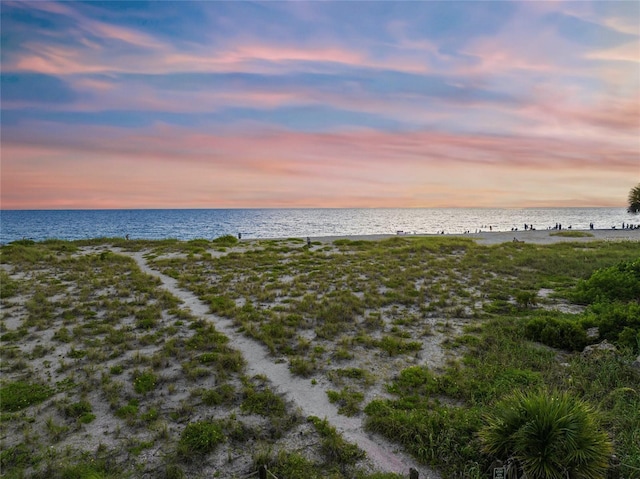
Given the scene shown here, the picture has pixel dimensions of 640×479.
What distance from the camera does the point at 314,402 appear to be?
32.1 feet

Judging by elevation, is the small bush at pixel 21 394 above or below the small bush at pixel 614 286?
below

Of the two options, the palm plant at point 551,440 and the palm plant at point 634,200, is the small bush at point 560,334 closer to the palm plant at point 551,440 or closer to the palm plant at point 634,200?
the palm plant at point 551,440

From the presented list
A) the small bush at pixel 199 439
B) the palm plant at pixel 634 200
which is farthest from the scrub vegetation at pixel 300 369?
the palm plant at pixel 634 200

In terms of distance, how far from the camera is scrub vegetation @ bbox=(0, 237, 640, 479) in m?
7.65

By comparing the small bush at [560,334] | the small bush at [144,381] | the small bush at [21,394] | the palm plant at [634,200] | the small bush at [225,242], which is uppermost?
the palm plant at [634,200]

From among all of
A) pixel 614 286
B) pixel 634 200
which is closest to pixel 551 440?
pixel 614 286

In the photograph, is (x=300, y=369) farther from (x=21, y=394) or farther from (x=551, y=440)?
(x=21, y=394)

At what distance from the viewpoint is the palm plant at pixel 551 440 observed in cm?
615

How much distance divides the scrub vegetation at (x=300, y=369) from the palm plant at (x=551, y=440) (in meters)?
0.09

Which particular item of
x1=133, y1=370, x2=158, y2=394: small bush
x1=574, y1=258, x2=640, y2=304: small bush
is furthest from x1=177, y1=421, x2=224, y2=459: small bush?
x1=574, y1=258, x2=640, y2=304: small bush

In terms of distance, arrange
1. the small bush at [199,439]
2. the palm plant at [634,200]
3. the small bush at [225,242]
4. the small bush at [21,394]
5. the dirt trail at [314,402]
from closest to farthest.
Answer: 1. the dirt trail at [314,402]
2. the small bush at [199,439]
3. the small bush at [21,394]
4. the palm plant at [634,200]
5. the small bush at [225,242]

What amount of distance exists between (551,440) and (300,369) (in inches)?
281

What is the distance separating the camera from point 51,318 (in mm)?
16328

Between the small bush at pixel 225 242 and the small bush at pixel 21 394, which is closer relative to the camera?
the small bush at pixel 21 394
